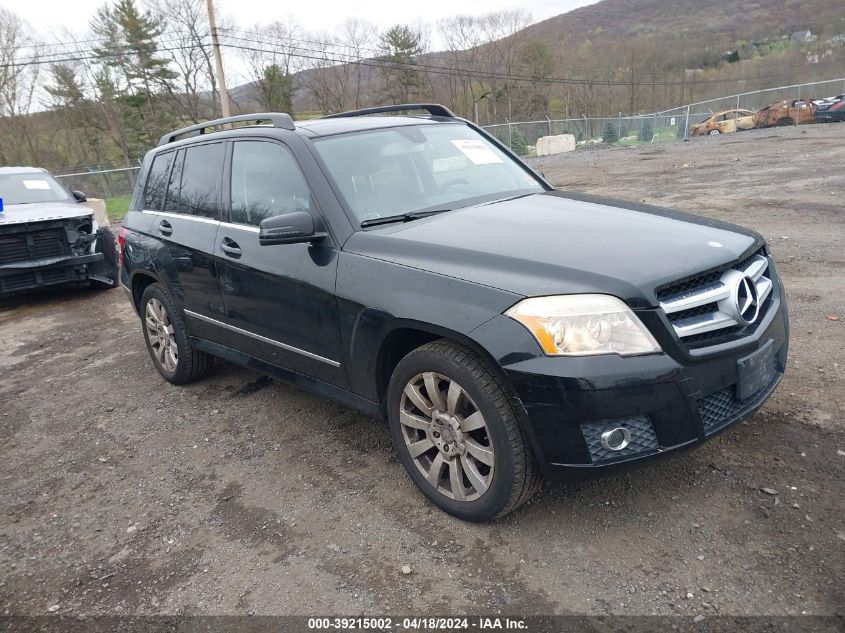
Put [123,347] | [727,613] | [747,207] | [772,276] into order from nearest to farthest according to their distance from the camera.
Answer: [727,613] → [772,276] → [123,347] → [747,207]

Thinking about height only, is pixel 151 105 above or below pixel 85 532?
above

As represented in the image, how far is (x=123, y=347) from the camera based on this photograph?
636cm

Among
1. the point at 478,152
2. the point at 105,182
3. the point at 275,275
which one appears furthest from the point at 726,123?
the point at 275,275

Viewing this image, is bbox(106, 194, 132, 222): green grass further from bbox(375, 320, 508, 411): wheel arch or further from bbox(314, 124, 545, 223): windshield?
bbox(375, 320, 508, 411): wheel arch

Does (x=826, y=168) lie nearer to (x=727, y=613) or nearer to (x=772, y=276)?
(x=772, y=276)

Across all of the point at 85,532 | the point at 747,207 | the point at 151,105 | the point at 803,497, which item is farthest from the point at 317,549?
the point at 151,105

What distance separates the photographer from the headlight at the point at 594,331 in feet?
8.02

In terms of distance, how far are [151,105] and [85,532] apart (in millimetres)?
44946

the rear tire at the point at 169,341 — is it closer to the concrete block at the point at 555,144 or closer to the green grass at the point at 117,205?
the green grass at the point at 117,205

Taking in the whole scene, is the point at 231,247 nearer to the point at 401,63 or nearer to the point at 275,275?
the point at 275,275

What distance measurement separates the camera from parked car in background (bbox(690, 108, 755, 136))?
98.3ft

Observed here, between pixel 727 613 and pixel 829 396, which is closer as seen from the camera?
A: pixel 727 613

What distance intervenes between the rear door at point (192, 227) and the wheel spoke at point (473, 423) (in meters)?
2.08

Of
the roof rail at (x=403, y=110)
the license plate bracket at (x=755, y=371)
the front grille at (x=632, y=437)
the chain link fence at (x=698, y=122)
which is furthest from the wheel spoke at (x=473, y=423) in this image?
the chain link fence at (x=698, y=122)
